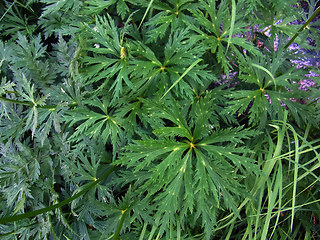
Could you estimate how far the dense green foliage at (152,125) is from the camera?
1.33 meters

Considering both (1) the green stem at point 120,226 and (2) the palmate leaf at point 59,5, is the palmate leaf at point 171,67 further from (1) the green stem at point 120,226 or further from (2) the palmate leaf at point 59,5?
(1) the green stem at point 120,226

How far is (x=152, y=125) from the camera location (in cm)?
137

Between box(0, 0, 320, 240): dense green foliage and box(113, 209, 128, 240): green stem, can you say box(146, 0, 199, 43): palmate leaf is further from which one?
box(113, 209, 128, 240): green stem

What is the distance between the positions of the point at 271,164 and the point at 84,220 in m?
1.09

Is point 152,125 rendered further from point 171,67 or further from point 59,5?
point 59,5

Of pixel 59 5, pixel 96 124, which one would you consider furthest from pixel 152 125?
pixel 59 5

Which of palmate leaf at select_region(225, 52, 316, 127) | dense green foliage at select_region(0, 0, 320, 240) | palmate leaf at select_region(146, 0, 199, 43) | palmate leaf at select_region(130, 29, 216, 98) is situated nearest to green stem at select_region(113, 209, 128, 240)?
dense green foliage at select_region(0, 0, 320, 240)

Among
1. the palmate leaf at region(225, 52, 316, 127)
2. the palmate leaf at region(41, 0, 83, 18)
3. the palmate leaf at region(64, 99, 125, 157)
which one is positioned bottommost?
the palmate leaf at region(64, 99, 125, 157)

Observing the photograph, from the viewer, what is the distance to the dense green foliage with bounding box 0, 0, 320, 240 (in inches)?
52.4

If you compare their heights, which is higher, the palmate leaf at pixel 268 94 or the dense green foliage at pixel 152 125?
the palmate leaf at pixel 268 94

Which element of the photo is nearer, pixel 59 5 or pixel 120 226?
pixel 120 226

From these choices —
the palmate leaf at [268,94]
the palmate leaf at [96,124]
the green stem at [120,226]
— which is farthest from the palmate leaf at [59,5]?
the green stem at [120,226]

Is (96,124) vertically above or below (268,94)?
below

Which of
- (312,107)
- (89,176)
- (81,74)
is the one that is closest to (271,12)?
(312,107)
